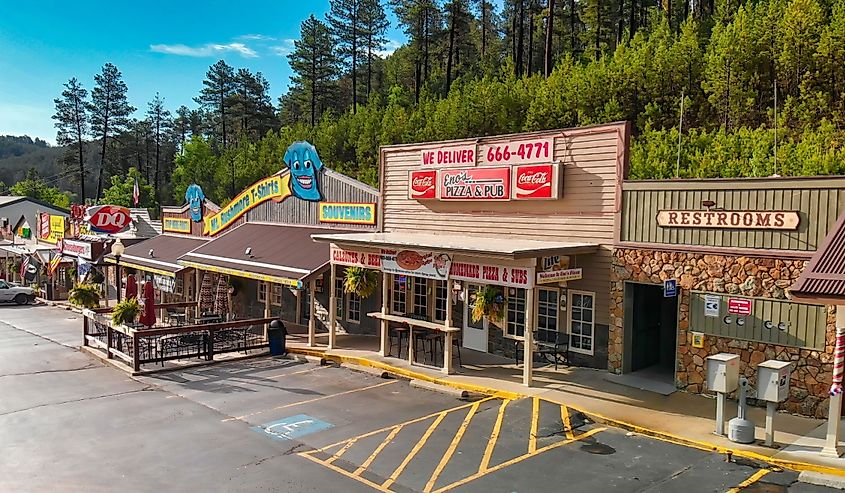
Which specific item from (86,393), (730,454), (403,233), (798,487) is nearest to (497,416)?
(730,454)

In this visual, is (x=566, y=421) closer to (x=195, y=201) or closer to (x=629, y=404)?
(x=629, y=404)

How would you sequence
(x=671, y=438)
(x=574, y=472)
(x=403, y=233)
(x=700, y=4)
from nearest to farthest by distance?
(x=574, y=472)
(x=671, y=438)
(x=403, y=233)
(x=700, y=4)

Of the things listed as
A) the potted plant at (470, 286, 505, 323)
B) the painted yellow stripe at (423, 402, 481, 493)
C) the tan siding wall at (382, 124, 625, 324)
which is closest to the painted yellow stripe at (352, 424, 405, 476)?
the painted yellow stripe at (423, 402, 481, 493)

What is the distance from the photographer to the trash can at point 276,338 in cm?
1777

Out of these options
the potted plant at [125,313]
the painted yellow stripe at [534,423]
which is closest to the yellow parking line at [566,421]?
the painted yellow stripe at [534,423]

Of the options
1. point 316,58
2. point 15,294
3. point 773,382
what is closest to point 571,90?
point 773,382

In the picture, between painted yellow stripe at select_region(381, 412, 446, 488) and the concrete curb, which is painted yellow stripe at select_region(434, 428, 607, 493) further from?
painted yellow stripe at select_region(381, 412, 446, 488)

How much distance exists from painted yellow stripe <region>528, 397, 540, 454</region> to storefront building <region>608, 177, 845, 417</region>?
271 centimetres

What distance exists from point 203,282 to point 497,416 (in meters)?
13.8

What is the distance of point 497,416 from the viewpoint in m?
11.7

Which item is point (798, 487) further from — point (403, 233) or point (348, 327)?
point (348, 327)

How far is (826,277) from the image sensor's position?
9.34 meters

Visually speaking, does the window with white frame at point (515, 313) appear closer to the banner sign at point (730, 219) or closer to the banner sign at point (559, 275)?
the banner sign at point (559, 275)

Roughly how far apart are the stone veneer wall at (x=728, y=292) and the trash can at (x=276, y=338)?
8.77 m
